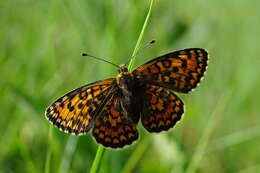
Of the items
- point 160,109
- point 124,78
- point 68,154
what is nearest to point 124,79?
point 124,78

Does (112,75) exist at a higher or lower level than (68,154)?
higher

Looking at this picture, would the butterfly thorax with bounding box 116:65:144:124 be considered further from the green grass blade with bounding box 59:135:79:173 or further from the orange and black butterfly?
the green grass blade with bounding box 59:135:79:173

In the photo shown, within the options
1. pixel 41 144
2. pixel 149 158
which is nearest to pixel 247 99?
pixel 149 158

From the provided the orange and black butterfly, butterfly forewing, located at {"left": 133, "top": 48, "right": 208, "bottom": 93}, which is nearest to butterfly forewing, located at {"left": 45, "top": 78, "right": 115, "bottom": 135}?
the orange and black butterfly

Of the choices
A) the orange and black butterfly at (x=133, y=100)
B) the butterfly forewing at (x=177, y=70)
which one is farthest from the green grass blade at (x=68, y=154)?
the butterfly forewing at (x=177, y=70)

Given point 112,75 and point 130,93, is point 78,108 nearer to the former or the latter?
point 130,93

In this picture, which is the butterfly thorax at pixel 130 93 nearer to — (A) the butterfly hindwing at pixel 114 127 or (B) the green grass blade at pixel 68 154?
(A) the butterfly hindwing at pixel 114 127

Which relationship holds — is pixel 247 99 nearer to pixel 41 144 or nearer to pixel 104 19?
pixel 104 19
